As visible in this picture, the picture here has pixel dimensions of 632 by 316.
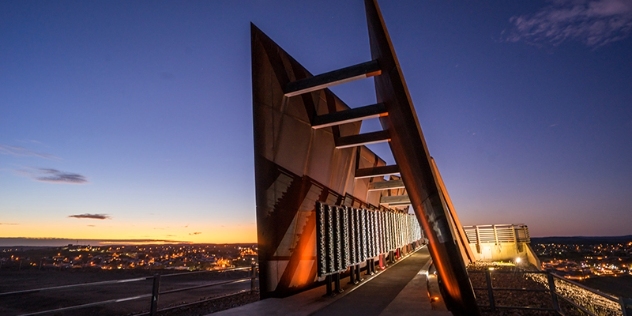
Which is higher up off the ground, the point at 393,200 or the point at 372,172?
the point at 372,172

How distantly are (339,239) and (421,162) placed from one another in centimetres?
375

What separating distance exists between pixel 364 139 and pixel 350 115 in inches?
83.2

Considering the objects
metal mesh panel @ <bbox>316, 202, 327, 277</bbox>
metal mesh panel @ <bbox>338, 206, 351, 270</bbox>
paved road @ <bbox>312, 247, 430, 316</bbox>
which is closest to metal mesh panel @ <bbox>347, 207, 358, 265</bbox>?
metal mesh panel @ <bbox>338, 206, 351, 270</bbox>

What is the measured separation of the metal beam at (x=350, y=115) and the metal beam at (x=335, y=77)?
1.62m

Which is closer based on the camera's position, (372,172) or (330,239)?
(330,239)

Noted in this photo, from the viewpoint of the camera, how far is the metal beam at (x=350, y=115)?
35.5 feet

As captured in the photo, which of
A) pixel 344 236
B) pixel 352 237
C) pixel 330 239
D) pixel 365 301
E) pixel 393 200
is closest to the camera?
pixel 365 301

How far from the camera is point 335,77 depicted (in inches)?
377

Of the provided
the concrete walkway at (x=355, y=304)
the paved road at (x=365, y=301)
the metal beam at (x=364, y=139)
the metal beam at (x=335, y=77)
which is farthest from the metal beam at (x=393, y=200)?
the metal beam at (x=335, y=77)

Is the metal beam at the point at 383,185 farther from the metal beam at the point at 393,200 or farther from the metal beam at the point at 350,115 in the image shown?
the metal beam at the point at 350,115

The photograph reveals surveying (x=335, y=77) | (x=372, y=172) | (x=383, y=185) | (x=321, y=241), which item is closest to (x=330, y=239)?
(x=321, y=241)

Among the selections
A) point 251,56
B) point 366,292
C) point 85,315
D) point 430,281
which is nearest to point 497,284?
point 430,281

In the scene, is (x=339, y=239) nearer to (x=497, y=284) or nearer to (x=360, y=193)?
(x=497, y=284)

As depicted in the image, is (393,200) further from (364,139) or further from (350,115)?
(350,115)
